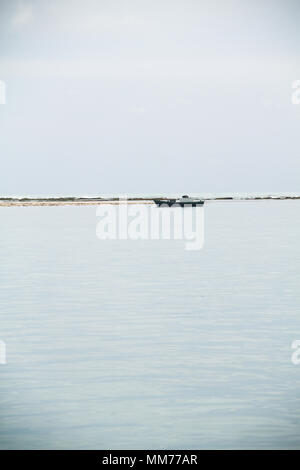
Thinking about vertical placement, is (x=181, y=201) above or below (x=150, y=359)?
above

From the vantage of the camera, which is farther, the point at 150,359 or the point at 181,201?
the point at 181,201

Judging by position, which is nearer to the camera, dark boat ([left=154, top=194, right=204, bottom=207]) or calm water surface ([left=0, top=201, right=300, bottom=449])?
calm water surface ([left=0, top=201, right=300, bottom=449])

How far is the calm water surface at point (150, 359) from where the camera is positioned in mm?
12828

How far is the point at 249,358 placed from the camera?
57.5 feet

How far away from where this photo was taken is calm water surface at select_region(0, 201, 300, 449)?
42.1 feet

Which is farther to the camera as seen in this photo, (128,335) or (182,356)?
(128,335)

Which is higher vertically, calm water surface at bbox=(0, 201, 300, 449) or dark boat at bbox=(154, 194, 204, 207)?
dark boat at bbox=(154, 194, 204, 207)

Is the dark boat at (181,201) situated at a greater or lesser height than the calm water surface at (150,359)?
greater

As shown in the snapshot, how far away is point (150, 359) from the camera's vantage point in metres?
17.6

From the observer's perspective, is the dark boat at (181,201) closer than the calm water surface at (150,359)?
No

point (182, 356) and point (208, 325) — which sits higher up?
point (208, 325)
